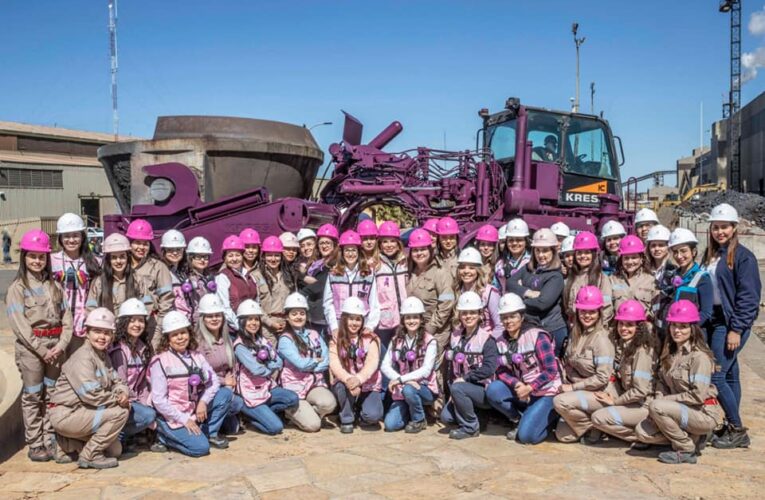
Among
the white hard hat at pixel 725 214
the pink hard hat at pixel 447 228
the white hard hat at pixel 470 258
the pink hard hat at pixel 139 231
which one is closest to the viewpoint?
the white hard hat at pixel 725 214

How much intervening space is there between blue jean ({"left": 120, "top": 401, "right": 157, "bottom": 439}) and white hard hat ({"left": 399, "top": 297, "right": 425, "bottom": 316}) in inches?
82.4

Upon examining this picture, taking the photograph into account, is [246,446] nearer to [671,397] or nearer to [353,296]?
[353,296]

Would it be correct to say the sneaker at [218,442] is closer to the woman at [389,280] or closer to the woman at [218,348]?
the woman at [218,348]

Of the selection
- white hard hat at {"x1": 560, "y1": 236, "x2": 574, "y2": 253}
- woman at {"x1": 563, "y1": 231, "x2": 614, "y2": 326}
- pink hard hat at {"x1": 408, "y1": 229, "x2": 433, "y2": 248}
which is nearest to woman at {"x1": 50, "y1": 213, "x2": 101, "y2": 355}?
pink hard hat at {"x1": 408, "y1": 229, "x2": 433, "y2": 248}

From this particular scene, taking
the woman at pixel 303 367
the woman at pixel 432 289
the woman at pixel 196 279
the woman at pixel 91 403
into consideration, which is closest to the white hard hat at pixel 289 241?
the woman at pixel 196 279

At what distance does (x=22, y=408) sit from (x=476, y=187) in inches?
257

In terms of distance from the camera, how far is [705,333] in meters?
5.38

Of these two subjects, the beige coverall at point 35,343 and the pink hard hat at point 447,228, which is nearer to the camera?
the beige coverall at point 35,343

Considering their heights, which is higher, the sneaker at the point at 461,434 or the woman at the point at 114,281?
the woman at the point at 114,281

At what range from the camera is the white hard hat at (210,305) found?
5.70 meters

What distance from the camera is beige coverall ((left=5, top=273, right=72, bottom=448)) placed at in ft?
17.1

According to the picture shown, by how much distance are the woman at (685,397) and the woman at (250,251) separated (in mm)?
3683

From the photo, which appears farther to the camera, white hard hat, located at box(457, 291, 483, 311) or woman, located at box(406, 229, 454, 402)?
woman, located at box(406, 229, 454, 402)

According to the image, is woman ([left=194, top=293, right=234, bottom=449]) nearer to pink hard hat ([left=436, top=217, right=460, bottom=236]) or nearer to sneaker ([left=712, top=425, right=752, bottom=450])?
pink hard hat ([left=436, top=217, right=460, bottom=236])
